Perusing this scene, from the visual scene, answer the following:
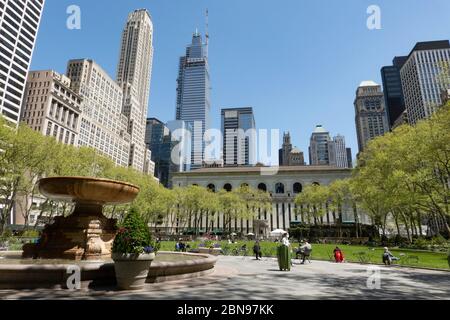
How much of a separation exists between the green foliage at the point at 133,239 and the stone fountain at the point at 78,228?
3783mm

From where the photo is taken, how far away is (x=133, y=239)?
7633 mm

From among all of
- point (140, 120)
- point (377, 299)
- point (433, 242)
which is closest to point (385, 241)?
point (433, 242)

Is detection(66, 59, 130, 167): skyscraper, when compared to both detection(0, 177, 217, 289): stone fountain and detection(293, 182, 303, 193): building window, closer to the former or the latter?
detection(293, 182, 303, 193): building window

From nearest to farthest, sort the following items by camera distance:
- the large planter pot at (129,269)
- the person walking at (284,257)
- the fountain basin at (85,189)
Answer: the large planter pot at (129,269) → the fountain basin at (85,189) → the person walking at (284,257)

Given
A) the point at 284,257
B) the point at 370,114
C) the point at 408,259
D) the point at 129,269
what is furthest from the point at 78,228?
the point at 370,114

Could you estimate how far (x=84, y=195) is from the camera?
443 inches

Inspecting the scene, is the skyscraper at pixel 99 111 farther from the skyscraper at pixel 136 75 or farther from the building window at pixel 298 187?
the building window at pixel 298 187

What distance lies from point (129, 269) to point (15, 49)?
3857 inches

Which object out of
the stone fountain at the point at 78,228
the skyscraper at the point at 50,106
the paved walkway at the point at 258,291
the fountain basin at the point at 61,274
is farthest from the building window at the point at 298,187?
the fountain basin at the point at 61,274

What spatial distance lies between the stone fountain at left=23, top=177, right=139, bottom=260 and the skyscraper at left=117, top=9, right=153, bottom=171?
135 metres

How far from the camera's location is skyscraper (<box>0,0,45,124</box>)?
7612 centimetres

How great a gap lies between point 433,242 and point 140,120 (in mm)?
145185

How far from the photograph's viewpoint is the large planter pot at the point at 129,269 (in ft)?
24.8

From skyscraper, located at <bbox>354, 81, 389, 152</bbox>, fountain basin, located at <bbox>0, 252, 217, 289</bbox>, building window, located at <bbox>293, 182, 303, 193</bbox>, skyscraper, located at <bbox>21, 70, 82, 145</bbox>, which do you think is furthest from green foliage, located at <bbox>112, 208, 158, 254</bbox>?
skyscraper, located at <bbox>354, 81, 389, 152</bbox>
